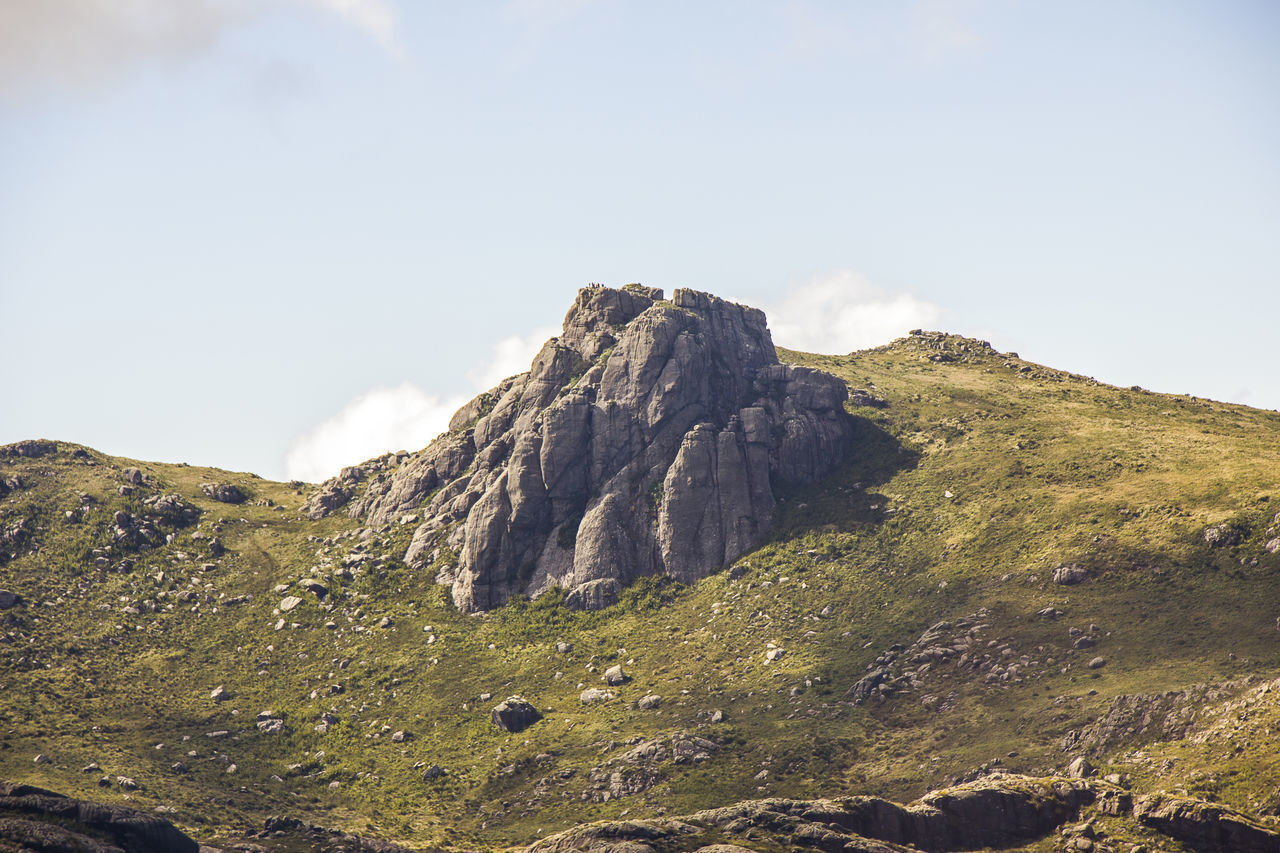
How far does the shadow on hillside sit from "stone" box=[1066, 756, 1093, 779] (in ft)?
224

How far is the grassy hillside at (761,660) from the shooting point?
126938mm

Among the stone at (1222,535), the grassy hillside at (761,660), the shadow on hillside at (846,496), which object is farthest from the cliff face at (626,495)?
the stone at (1222,535)

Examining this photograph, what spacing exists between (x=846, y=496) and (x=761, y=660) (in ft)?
147

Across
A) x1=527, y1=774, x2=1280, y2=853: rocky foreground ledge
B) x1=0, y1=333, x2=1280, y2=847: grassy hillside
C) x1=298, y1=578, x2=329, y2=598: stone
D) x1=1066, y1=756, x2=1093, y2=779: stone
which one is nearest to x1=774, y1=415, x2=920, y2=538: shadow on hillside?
x1=0, y1=333, x2=1280, y2=847: grassy hillside

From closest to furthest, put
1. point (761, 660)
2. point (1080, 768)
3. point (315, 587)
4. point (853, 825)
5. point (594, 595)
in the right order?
point (853, 825), point (1080, 768), point (761, 660), point (594, 595), point (315, 587)

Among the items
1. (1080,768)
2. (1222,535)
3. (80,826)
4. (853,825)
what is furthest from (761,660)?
(80,826)

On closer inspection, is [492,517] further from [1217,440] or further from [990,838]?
[1217,440]

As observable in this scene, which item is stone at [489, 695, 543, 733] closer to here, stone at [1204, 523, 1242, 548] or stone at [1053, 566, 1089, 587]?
stone at [1053, 566, 1089, 587]

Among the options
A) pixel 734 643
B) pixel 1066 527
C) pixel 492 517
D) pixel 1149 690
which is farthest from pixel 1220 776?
pixel 492 517

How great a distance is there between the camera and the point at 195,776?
144625 mm

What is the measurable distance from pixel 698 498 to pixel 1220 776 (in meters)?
96.2

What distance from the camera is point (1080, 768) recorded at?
114188mm

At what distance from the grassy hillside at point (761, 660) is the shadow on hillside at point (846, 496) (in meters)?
0.71

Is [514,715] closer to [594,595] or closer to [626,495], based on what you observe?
[594,595]
